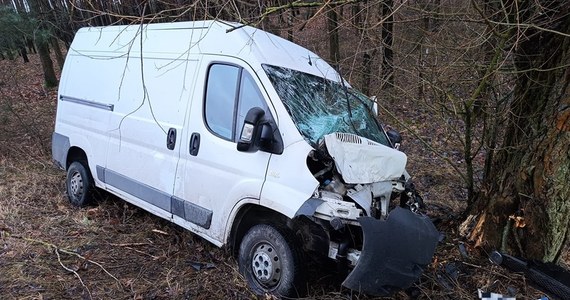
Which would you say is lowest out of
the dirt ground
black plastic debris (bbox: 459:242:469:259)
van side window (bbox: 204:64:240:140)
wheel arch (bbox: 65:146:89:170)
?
the dirt ground

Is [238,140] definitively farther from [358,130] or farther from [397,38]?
[397,38]

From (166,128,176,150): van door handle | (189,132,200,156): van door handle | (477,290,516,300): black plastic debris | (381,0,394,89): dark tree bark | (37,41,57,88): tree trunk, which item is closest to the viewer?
(477,290,516,300): black plastic debris

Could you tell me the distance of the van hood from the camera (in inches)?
132

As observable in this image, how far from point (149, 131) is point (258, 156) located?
60.5 inches

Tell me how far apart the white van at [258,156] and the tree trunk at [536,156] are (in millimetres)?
743

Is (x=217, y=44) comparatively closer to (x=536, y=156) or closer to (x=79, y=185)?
(x=536, y=156)

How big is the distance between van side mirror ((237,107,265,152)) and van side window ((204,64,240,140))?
0.33 m

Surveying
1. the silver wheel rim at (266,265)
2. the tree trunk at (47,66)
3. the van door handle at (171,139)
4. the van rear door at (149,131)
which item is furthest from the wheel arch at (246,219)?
the tree trunk at (47,66)

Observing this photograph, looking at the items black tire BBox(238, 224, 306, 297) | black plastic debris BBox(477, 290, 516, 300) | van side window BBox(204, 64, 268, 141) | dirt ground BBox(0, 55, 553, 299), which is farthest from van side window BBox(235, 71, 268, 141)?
black plastic debris BBox(477, 290, 516, 300)

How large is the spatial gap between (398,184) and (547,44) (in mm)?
1705

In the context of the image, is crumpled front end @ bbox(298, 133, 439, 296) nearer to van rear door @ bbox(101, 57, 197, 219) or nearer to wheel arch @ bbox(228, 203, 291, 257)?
wheel arch @ bbox(228, 203, 291, 257)

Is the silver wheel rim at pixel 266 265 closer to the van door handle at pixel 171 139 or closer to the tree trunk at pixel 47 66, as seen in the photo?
the van door handle at pixel 171 139

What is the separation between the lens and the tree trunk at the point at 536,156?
3.50 m

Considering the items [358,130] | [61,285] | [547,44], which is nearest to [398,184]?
[358,130]
